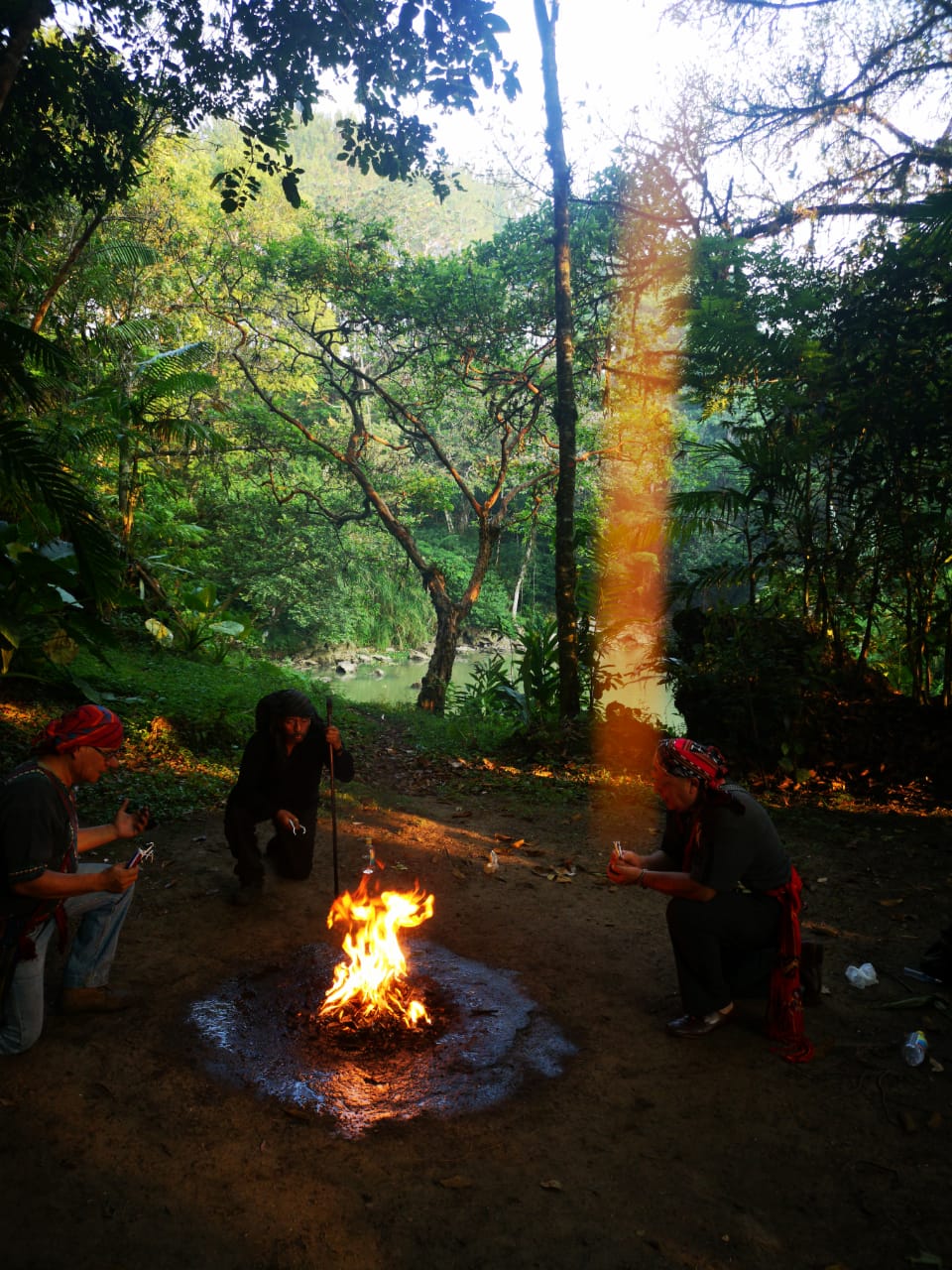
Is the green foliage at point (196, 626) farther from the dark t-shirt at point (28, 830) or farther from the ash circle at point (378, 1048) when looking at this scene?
the dark t-shirt at point (28, 830)

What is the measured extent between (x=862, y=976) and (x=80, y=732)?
13.3 ft

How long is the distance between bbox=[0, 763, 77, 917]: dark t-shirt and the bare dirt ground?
2.55ft

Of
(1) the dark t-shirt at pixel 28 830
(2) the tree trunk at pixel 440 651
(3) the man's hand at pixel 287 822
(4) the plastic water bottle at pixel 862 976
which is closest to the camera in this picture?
(1) the dark t-shirt at pixel 28 830

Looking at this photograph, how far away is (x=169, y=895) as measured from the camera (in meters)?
5.17

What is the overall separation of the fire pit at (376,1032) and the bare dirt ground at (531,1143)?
106 millimetres

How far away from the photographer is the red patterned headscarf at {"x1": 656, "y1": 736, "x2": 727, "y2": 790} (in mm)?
3539

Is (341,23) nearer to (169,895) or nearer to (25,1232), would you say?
(169,895)

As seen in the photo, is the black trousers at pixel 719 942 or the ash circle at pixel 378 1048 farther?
the black trousers at pixel 719 942

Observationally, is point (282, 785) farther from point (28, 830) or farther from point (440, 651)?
point (440, 651)

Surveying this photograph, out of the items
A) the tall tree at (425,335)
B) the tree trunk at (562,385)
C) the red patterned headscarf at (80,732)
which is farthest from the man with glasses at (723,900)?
the tall tree at (425,335)

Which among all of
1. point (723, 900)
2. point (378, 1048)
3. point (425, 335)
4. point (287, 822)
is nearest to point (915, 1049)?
point (723, 900)

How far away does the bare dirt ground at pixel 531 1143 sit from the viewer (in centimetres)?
250

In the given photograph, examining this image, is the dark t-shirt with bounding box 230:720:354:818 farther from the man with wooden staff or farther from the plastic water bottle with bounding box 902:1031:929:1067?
the plastic water bottle with bounding box 902:1031:929:1067

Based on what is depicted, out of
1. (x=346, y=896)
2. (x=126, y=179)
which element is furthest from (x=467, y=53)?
(x=346, y=896)
